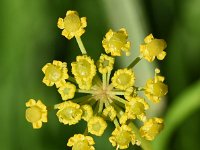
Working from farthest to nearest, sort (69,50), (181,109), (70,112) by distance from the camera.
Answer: (69,50) → (181,109) → (70,112)

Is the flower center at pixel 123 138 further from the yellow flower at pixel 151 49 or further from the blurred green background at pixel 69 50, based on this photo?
the blurred green background at pixel 69 50

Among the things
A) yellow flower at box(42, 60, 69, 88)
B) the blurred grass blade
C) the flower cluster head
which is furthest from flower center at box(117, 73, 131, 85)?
the blurred grass blade

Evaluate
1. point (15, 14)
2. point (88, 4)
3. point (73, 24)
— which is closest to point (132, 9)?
point (88, 4)

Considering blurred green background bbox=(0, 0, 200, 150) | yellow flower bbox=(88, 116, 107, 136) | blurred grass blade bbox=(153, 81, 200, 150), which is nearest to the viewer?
yellow flower bbox=(88, 116, 107, 136)

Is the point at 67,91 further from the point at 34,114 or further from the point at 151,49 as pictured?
the point at 151,49

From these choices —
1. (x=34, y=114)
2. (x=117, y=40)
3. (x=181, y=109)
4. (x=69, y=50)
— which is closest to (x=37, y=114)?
(x=34, y=114)

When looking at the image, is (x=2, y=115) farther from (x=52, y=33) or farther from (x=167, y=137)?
(x=167, y=137)

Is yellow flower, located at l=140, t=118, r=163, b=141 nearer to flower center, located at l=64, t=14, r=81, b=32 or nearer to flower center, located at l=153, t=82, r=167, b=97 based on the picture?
flower center, located at l=153, t=82, r=167, b=97
